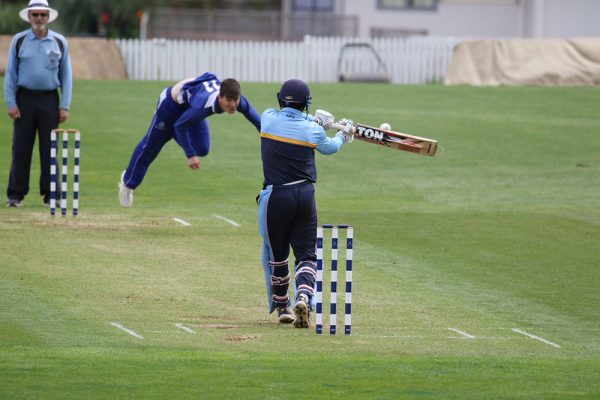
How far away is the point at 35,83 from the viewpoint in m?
18.4

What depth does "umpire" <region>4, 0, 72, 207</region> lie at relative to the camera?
18203 millimetres

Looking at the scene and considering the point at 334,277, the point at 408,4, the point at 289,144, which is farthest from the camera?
the point at 408,4

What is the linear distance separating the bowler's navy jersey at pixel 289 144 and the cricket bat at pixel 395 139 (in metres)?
0.94

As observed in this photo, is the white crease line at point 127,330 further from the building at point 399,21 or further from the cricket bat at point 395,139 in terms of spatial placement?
the building at point 399,21

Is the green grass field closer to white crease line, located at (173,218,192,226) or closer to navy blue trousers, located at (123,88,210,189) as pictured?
white crease line, located at (173,218,192,226)

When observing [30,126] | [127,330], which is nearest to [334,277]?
[127,330]

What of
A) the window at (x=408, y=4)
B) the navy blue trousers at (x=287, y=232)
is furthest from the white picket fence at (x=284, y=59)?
the navy blue trousers at (x=287, y=232)

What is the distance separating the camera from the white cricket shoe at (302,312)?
39.5 ft

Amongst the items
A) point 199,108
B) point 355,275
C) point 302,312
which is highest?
point 199,108

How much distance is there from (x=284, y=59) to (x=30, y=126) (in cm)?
1977

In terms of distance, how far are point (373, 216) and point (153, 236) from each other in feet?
14.1

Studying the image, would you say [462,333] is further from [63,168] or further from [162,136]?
[63,168]

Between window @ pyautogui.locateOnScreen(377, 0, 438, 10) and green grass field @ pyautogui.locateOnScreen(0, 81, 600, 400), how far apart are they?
18.3 metres

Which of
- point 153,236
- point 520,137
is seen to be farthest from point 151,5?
point 153,236
